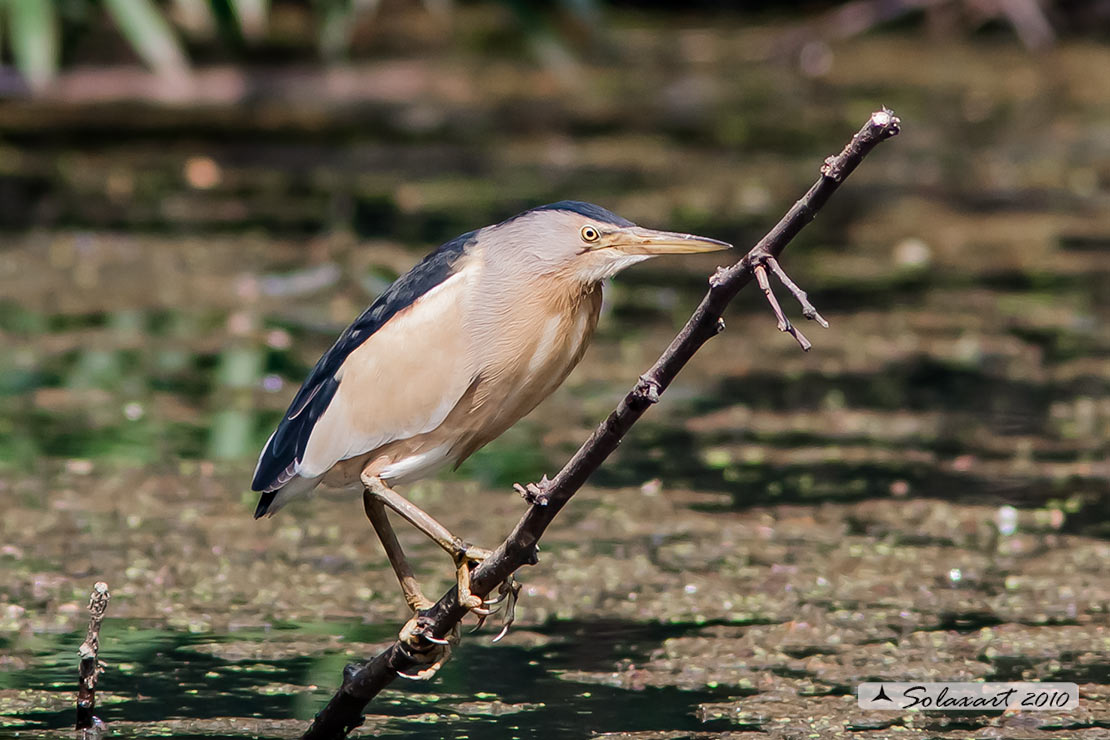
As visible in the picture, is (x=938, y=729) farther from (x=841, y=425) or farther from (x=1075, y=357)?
(x=1075, y=357)

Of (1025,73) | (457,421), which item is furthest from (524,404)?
(1025,73)

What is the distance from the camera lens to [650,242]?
247 centimetres

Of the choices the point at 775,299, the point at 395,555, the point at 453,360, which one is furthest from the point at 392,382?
the point at 775,299

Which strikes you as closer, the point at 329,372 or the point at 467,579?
the point at 467,579

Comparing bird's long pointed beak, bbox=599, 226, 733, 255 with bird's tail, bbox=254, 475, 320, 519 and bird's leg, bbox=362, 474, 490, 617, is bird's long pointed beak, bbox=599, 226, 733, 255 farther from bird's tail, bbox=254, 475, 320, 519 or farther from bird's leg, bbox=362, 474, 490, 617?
bird's tail, bbox=254, 475, 320, 519

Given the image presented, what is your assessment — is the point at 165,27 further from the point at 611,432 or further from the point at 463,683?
the point at 611,432

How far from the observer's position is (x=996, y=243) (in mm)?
6684

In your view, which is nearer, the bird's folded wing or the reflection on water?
the bird's folded wing

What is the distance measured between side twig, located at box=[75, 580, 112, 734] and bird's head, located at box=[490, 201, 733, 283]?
72 centimetres

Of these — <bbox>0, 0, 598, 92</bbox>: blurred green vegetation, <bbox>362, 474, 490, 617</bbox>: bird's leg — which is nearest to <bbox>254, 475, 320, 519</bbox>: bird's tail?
<bbox>362, 474, 490, 617</bbox>: bird's leg

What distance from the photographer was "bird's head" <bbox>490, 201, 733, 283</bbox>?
2477 millimetres

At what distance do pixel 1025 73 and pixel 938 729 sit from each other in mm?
7853

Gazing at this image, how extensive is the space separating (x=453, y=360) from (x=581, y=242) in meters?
0.26

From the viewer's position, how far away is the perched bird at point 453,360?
8.33ft
